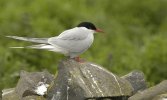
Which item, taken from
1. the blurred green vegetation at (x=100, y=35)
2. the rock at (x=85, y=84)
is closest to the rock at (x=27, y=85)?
the rock at (x=85, y=84)

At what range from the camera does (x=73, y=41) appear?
10648mm

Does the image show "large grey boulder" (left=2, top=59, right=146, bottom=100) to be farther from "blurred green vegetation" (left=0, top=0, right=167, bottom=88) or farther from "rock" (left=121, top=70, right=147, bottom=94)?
"blurred green vegetation" (left=0, top=0, right=167, bottom=88)

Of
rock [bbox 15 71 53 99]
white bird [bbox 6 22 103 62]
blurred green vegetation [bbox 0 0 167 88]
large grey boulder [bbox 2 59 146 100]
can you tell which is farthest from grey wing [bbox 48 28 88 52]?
blurred green vegetation [bbox 0 0 167 88]

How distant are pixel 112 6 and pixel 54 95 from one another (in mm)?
18915

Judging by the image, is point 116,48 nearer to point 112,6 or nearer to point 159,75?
point 159,75

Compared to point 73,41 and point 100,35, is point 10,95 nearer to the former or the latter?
point 73,41

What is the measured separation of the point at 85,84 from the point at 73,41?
26.8 inches

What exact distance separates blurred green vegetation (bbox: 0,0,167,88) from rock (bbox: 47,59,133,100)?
3417 millimetres

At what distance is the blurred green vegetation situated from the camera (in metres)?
17.8

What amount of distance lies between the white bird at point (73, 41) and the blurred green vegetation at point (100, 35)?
10.5 feet

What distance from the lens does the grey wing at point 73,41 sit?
34.8 ft

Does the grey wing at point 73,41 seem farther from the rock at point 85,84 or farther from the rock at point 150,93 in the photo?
the rock at point 150,93

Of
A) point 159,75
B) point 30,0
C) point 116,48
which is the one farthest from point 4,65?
point 30,0

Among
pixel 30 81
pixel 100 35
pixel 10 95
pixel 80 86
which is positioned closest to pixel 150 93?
pixel 80 86
